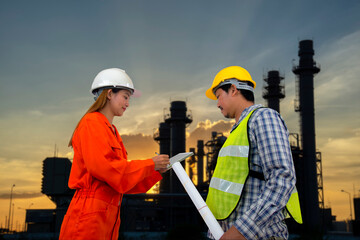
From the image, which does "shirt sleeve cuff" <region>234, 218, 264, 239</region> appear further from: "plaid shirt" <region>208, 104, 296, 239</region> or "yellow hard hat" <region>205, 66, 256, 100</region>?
→ "yellow hard hat" <region>205, 66, 256, 100</region>

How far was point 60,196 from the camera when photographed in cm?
3459

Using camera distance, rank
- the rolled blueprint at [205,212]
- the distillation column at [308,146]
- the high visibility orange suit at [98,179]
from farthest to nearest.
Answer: the distillation column at [308,146] → the high visibility orange suit at [98,179] → the rolled blueprint at [205,212]

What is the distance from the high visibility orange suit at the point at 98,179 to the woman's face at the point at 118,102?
0.75ft

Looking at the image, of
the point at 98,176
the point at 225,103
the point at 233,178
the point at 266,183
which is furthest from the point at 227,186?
the point at 98,176

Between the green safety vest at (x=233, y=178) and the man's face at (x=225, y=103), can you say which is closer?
the green safety vest at (x=233, y=178)

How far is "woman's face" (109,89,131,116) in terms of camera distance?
12.2 feet

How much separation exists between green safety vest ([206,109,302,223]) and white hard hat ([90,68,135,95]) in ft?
4.28

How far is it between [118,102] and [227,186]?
144 cm

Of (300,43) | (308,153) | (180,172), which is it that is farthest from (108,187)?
(300,43)

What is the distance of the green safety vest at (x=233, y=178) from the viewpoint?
2791 millimetres

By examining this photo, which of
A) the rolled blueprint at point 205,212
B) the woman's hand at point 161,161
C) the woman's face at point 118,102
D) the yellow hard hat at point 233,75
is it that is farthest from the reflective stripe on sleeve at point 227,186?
the woman's face at point 118,102

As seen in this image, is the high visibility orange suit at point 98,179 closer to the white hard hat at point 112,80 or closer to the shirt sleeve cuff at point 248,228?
the white hard hat at point 112,80

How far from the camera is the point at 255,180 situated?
109 inches

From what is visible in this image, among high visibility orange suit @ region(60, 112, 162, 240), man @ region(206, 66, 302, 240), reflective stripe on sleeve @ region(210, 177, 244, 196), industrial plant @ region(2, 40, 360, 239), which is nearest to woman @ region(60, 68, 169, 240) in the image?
high visibility orange suit @ region(60, 112, 162, 240)
